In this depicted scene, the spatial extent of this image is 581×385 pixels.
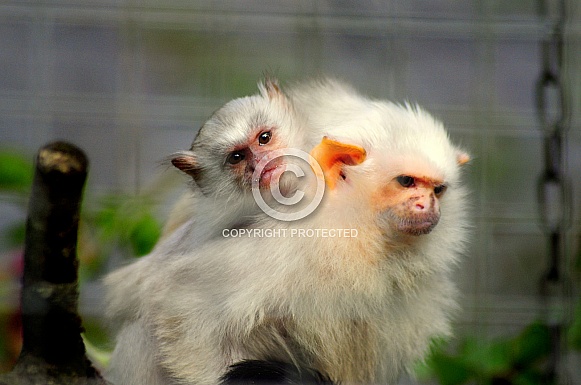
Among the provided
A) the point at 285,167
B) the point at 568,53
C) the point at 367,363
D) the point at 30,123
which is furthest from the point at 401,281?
the point at 568,53

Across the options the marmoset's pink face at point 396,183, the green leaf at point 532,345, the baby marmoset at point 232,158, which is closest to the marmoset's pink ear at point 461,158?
the marmoset's pink face at point 396,183

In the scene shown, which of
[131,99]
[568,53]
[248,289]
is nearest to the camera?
[248,289]

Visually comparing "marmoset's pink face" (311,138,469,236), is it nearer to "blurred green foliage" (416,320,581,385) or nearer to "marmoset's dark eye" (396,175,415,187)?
"marmoset's dark eye" (396,175,415,187)

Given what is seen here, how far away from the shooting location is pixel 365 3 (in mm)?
1928

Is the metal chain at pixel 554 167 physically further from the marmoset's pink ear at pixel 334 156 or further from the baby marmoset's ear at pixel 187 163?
the baby marmoset's ear at pixel 187 163

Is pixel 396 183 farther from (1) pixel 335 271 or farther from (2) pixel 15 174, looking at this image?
(2) pixel 15 174

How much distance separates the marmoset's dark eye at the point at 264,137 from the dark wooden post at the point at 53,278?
38 cm

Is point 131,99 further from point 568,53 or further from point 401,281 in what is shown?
point 568,53

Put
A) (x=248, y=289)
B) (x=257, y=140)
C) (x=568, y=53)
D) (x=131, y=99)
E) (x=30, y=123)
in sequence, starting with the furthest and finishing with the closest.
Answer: (x=568, y=53)
(x=131, y=99)
(x=30, y=123)
(x=257, y=140)
(x=248, y=289)

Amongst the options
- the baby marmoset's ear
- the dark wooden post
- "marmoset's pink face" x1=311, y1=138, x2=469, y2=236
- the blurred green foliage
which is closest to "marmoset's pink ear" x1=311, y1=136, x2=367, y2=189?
"marmoset's pink face" x1=311, y1=138, x2=469, y2=236

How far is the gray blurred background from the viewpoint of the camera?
5.76ft

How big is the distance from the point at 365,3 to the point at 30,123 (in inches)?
34.6

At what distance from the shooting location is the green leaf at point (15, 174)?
1.64 m

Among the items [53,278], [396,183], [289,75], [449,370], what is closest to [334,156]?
[396,183]
